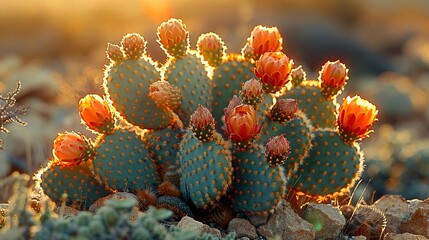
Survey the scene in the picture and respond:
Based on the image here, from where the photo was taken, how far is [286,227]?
11.8ft

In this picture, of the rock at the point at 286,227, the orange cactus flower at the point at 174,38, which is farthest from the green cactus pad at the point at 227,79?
the rock at the point at 286,227

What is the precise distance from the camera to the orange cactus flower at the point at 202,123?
11.3ft

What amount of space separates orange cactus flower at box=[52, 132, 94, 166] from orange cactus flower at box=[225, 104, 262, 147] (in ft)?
2.73

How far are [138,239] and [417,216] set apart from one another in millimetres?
2279

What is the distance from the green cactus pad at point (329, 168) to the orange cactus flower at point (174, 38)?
3.23ft

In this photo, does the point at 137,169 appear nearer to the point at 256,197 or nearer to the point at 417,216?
the point at 256,197

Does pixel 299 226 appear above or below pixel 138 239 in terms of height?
below

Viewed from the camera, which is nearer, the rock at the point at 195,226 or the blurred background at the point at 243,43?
the rock at the point at 195,226

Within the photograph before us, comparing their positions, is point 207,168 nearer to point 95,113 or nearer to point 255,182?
point 255,182

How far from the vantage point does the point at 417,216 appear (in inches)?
161

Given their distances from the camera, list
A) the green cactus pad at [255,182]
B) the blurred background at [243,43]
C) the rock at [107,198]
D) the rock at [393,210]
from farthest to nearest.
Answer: the blurred background at [243,43] < the rock at [393,210] < the rock at [107,198] < the green cactus pad at [255,182]

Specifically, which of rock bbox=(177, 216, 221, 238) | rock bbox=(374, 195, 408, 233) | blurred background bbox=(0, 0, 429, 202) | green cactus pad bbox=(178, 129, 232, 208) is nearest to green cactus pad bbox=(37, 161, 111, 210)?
green cactus pad bbox=(178, 129, 232, 208)

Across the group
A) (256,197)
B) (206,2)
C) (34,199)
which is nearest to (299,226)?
(256,197)

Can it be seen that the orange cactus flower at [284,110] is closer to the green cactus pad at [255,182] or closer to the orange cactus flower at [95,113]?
the green cactus pad at [255,182]
